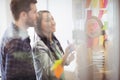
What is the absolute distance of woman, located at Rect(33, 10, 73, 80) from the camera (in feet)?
4.70

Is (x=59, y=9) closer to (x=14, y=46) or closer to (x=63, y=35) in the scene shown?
(x=63, y=35)

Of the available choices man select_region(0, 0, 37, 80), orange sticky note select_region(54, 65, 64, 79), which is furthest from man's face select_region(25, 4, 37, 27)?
orange sticky note select_region(54, 65, 64, 79)

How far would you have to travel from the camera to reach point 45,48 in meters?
1.45

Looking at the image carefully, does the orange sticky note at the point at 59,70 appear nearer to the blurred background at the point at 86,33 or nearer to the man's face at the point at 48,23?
the blurred background at the point at 86,33

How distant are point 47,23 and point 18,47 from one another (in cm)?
26

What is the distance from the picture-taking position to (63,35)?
4.83ft

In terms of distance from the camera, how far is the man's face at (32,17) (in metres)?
1.42

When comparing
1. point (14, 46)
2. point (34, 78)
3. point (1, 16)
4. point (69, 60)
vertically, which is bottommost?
point (34, 78)

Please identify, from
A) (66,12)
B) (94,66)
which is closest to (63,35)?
(66,12)

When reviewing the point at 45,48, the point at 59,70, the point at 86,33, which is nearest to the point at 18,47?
the point at 45,48

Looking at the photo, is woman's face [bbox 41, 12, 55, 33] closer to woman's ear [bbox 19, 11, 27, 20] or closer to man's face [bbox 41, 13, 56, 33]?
man's face [bbox 41, 13, 56, 33]

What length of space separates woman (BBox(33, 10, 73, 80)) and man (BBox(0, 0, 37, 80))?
0.05 meters

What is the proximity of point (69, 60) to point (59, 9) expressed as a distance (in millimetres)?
370

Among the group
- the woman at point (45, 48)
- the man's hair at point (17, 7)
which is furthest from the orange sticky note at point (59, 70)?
the man's hair at point (17, 7)
